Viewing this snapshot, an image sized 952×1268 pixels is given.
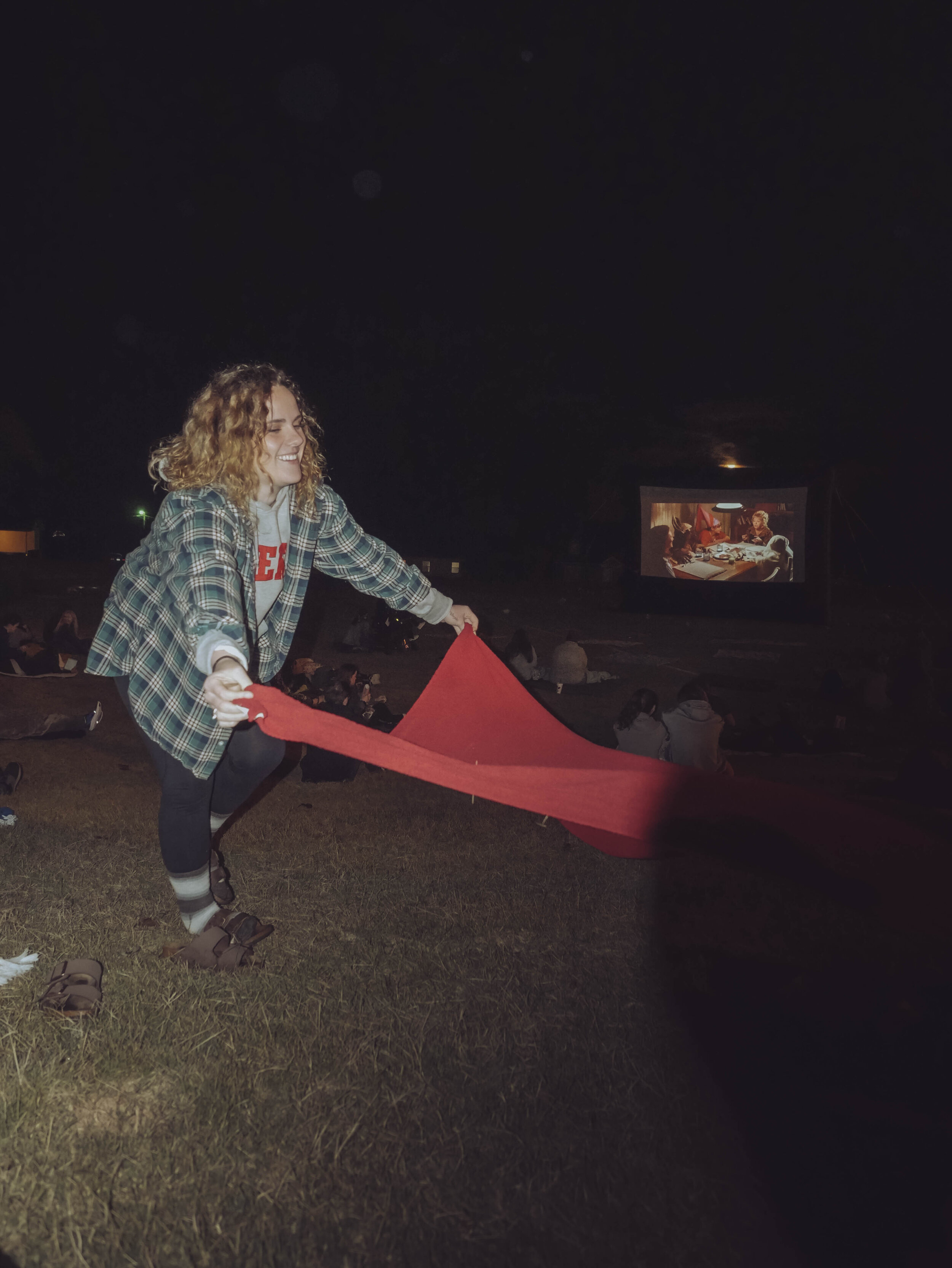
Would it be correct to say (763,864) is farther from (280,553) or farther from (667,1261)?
(280,553)

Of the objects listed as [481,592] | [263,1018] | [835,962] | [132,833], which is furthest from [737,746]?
[481,592]

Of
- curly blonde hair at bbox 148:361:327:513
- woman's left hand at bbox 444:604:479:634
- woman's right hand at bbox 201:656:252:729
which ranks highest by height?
curly blonde hair at bbox 148:361:327:513

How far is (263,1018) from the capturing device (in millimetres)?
Answer: 2311

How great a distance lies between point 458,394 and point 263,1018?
25.6 metres

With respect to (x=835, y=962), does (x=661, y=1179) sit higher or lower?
higher

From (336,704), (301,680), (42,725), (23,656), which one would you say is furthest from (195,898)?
(23,656)

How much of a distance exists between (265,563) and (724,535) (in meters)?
18.3

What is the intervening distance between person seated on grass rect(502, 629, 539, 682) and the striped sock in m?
5.17

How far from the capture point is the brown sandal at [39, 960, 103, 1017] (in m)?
2.28

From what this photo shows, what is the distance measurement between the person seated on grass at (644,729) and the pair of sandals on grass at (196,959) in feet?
7.24

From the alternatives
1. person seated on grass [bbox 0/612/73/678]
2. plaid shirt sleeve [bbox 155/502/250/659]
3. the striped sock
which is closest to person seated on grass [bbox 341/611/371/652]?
person seated on grass [bbox 0/612/73/678]

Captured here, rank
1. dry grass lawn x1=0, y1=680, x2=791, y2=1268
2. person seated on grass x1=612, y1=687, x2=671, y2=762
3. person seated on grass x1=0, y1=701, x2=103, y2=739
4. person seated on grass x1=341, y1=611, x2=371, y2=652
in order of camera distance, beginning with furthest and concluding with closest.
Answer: person seated on grass x1=341, y1=611, x2=371, y2=652
person seated on grass x1=0, y1=701, x2=103, y2=739
person seated on grass x1=612, y1=687, x2=671, y2=762
dry grass lawn x1=0, y1=680, x2=791, y2=1268

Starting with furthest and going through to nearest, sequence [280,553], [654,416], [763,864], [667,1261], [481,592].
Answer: [481,592]
[654,416]
[280,553]
[763,864]
[667,1261]

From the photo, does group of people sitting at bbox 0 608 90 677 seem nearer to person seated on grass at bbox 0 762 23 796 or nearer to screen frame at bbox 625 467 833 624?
person seated on grass at bbox 0 762 23 796
